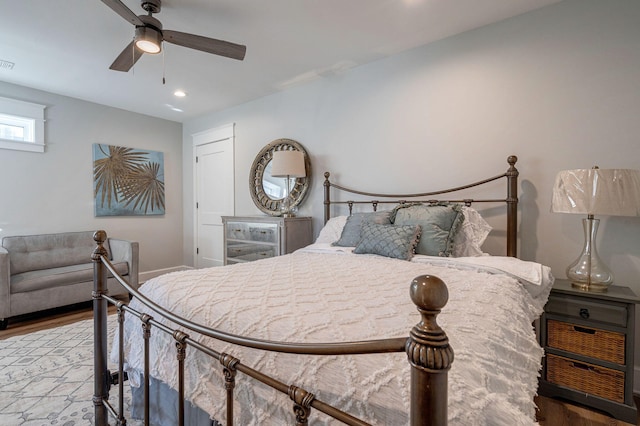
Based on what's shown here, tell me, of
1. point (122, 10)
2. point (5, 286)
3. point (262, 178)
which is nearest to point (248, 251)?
point (262, 178)

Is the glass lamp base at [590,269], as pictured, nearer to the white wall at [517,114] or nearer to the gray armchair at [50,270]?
the white wall at [517,114]

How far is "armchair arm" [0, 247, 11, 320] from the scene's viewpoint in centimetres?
283

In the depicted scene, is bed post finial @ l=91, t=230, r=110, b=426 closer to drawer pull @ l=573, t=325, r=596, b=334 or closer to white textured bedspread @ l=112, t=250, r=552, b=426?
white textured bedspread @ l=112, t=250, r=552, b=426

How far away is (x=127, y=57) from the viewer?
2264 mm

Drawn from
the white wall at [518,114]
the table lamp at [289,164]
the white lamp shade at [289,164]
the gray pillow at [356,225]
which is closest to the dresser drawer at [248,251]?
the table lamp at [289,164]

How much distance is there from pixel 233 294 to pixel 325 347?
71 centimetres

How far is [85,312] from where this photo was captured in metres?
3.42

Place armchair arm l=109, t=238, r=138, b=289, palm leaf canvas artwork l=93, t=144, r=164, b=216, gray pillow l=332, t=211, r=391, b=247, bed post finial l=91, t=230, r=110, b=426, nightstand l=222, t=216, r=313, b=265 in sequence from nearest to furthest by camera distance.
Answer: bed post finial l=91, t=230, r=110, b=426, gray pillow l=332, t=211, r=391, b=247, nightstand l=222, t=216, r=313, b=265, armchair arm l=109, t=238, r=138, b=289, palm leaf canvas artwork l=93, t=144, r=164, b=216

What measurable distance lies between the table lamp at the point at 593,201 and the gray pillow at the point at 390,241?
87 cm

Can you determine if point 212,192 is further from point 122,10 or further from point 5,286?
point 122,10

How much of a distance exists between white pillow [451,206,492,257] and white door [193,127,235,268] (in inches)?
126

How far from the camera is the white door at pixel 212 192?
449 cm

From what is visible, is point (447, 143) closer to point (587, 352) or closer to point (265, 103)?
point (587, 352)

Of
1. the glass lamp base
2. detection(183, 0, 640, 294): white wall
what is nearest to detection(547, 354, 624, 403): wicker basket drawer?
the glass lamp base
